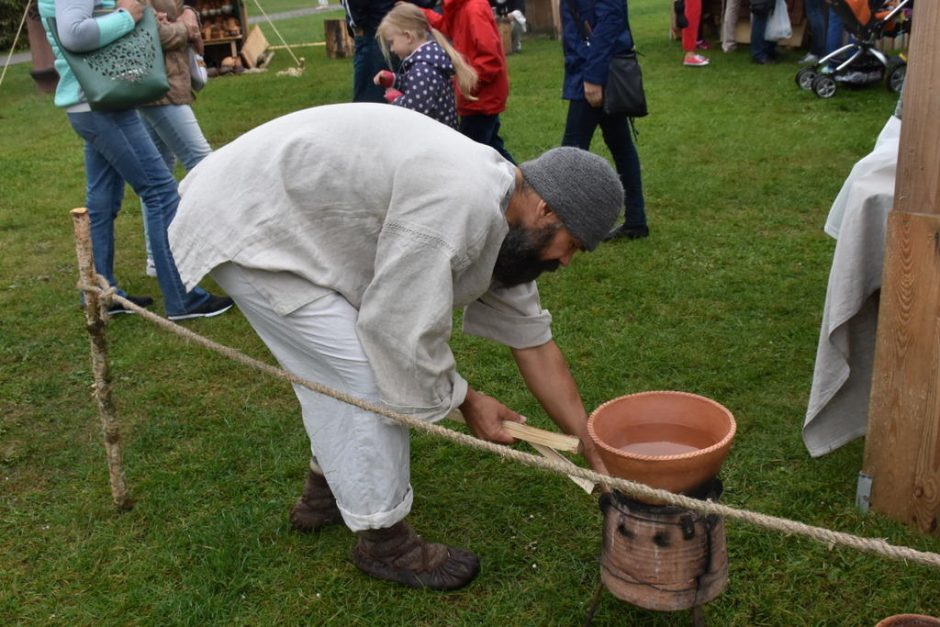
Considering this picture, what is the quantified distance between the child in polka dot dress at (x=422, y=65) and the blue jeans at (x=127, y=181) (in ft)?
4.23

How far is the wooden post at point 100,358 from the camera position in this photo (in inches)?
120

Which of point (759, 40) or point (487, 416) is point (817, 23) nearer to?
point (759, 40)

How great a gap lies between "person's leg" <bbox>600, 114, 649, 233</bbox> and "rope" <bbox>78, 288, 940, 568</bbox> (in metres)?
3.31

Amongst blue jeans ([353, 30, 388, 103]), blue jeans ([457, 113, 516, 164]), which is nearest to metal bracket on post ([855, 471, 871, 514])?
blue jeans ([457, 113, 516, 164])

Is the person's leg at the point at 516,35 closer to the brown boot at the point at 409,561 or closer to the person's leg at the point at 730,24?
the person's leg at the point at 730,24

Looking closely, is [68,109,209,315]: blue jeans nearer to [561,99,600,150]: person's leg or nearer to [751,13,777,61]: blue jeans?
[561,99,600,150]: person's leg

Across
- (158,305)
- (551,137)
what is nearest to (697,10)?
(551,137)

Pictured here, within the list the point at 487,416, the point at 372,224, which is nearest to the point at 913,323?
the point at 487,416

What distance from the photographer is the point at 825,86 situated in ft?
29.7

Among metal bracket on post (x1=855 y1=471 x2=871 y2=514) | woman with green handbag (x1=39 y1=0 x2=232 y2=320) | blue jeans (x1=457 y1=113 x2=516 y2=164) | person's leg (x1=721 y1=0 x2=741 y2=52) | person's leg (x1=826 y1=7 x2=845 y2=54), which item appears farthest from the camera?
person's leg (x1=721 y1=0 x2=741 y2=52)

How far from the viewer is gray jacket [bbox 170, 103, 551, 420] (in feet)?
7.38

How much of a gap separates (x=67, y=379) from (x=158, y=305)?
0.89 meters

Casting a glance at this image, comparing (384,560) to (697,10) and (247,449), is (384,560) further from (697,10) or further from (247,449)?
(697,10)

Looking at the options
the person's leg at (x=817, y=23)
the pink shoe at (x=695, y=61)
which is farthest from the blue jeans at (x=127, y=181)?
the person's leg at (x=817, y=23)
